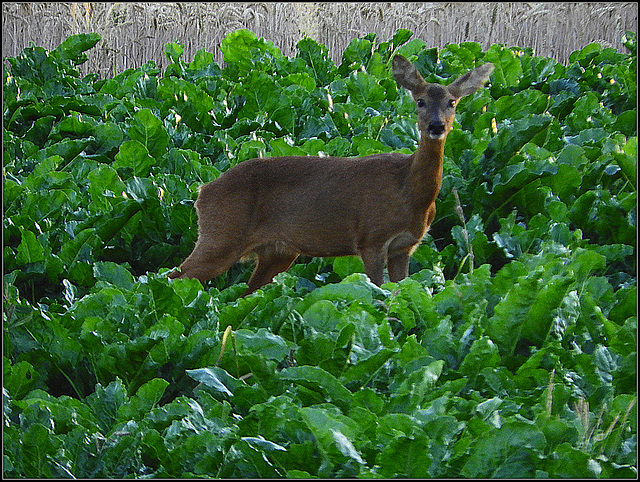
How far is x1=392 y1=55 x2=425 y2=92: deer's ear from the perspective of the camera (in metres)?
4.22

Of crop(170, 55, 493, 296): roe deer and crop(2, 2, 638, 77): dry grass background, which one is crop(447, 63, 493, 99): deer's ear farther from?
crop(2, 2, 638, 77): dry grass background

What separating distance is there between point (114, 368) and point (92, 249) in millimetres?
1643

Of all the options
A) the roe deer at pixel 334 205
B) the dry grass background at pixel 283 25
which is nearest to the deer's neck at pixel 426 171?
the roe deer at pixel 334 205

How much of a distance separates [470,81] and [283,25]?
19.0ft

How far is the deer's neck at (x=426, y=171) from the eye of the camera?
421 cm

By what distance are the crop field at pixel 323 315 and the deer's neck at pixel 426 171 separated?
362 millimetres

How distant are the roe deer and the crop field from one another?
20cm

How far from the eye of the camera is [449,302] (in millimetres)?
3990

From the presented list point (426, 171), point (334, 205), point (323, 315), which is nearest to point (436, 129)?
point (426, 171)

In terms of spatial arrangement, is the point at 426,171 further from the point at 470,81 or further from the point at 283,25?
the point at 283,25

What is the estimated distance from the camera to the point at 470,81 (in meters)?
4.32

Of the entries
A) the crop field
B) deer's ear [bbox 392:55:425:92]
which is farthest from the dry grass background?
deer's ear [bbox 392:55:425:92]

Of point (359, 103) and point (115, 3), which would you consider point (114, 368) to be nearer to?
point (359, 103)

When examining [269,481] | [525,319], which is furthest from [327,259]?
[269,481]
